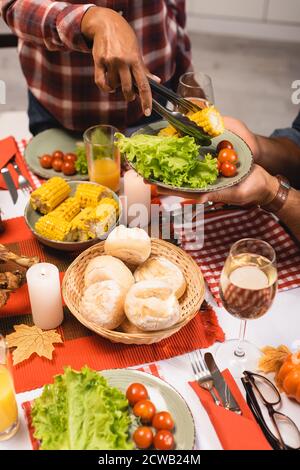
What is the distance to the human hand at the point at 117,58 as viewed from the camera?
63.1 inches

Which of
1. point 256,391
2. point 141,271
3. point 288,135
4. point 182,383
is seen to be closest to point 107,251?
point 141,271

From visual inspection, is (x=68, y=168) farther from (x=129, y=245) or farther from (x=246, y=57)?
(x=246, y=57)

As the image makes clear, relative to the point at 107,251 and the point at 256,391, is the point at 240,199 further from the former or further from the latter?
the point at 256,391

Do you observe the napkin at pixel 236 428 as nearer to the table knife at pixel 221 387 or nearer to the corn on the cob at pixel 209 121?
the table knife at pixel 221 387

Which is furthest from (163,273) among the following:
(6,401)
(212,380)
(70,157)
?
(70,157)

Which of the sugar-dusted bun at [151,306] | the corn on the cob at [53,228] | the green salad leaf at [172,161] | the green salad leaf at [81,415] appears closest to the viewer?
the green salad leaf at [81,415]

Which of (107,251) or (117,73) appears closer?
(107,251)

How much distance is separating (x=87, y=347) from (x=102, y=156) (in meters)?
0.76

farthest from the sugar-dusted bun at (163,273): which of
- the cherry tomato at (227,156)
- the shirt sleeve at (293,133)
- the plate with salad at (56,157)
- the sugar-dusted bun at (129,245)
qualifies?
the shirt sleeve at (293,133)

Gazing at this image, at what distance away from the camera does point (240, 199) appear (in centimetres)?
173

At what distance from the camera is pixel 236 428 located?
1.18 m

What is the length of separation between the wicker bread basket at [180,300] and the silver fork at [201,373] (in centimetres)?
9

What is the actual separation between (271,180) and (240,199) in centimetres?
12
